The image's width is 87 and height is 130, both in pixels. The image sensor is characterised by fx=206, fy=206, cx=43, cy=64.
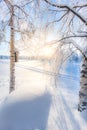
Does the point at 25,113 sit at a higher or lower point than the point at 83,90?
lower

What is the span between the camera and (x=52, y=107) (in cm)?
402

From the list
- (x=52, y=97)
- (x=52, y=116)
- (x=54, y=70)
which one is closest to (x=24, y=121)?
(x=52, y=116)

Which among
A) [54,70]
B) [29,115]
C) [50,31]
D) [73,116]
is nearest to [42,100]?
[29,115]

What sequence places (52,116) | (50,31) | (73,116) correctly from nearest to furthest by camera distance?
(52,116)
(73,116)
(50,31)

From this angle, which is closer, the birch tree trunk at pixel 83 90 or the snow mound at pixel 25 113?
the snow mound at pixel 25 113

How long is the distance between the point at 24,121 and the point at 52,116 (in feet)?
1.83

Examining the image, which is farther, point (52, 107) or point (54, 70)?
point (54, 70)

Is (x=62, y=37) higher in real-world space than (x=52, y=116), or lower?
higher

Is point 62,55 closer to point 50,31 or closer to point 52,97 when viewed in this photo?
point 50,31

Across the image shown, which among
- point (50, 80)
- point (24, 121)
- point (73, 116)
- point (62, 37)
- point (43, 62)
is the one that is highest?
point (62, 37)

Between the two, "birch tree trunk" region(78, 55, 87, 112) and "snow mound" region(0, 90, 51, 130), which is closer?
"snow mound" region(0, 90, 51, 130)

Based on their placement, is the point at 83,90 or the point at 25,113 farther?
the point at 83,90

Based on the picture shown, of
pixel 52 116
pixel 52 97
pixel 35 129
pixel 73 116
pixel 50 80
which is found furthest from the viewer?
pixel 50 80

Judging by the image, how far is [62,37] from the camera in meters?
5.59
